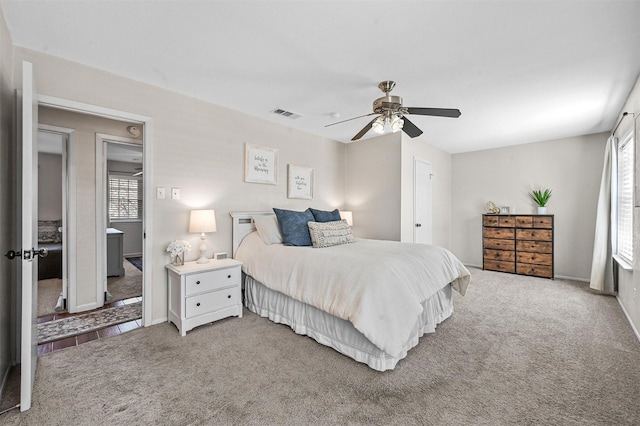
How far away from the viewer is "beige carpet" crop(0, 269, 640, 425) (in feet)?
5.35

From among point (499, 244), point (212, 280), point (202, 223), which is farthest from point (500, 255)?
point (202, 223)

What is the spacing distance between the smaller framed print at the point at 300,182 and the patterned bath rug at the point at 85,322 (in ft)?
8.04

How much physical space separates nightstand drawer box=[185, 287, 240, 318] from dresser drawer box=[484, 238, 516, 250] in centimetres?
458

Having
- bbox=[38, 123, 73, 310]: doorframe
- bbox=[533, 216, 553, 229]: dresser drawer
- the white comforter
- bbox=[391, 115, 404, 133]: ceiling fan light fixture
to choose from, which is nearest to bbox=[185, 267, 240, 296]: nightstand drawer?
the white comforter

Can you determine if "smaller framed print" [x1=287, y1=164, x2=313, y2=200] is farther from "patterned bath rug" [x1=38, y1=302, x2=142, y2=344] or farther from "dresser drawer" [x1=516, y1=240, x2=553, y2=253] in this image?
"dresser drawer" [x1=516, y1=240, x2=553, y2=253]

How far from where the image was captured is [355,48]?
2191 millimetres

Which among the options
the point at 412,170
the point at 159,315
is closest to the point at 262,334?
the point at 159,315

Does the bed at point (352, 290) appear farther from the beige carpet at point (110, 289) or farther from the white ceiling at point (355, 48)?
the beige carpet at point (110, 289)

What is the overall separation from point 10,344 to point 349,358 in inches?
101

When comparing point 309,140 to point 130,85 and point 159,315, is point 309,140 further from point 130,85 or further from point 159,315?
point 159,315

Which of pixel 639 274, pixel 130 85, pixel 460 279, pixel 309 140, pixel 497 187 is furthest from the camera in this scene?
pixel 497 187

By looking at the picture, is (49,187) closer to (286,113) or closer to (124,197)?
(124,197)

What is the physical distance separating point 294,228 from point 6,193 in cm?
237

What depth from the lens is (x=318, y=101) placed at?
326 centimetres
